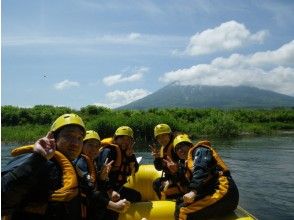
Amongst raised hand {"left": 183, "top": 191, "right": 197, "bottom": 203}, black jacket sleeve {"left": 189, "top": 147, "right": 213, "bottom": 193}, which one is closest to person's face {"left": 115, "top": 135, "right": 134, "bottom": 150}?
black jacket sleeve {"left": 189, "top": 147, "right": 213, "bottom": 193}

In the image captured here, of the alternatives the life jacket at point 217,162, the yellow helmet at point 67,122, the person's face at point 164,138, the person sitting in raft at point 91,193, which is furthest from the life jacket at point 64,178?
the person's face at point 164,138

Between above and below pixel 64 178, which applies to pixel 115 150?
below

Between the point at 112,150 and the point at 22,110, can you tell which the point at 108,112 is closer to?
the point at 22,110

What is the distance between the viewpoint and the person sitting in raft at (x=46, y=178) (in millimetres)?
2168

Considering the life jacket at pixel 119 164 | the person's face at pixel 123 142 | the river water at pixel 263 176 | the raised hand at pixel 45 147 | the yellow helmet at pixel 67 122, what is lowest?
the river water at pixel 263 176

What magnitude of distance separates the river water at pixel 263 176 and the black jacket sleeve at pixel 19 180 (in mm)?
6324

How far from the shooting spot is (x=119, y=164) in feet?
19.3

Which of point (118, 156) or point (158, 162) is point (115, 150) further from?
point (158, 162)

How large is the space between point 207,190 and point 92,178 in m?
1.37

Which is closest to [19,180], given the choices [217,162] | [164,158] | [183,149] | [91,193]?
[91,193]

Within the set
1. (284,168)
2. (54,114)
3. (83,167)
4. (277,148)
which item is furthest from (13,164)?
(54,114)

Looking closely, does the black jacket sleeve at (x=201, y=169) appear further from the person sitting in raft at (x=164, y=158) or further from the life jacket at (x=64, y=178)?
the life jacket at (x=64, y=178)

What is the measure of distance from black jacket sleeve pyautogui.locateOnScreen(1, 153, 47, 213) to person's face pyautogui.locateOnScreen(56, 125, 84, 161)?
17.5 inches

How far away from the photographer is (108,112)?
3294 cm
